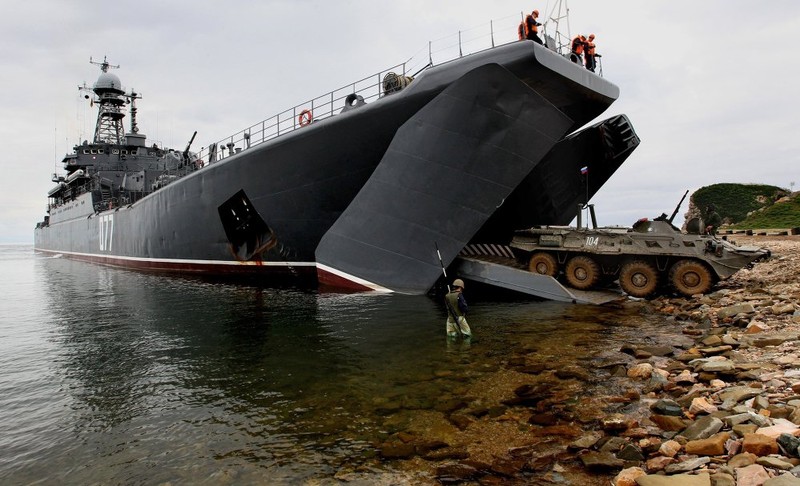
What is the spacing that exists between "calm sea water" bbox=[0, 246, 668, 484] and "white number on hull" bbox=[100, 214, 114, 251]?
19.8m

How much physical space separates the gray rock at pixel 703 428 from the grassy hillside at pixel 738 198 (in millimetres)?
45995

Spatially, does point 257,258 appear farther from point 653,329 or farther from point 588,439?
point 588,439

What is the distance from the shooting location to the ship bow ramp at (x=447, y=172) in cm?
1221

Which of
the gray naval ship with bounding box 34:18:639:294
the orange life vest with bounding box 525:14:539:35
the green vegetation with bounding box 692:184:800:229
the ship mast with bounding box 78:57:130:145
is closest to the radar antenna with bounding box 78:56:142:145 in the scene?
the ship mast with bounding box 78:57:130:145

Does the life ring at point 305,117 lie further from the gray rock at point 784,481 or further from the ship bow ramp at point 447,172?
the gray rock at point 784,481

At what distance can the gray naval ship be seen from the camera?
12.3 meters

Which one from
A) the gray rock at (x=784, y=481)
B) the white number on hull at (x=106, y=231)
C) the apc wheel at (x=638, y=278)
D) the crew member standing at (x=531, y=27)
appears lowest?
the gray rock at (x=784, y=481)

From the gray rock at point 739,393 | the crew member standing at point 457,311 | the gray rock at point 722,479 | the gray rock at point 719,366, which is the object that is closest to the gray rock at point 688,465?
the gray rock at point 722,479

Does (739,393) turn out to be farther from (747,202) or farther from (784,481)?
(747,202)

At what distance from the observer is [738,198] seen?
42.0m

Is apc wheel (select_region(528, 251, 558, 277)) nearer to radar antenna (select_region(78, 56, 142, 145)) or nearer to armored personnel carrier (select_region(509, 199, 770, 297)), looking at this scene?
armored personnel carrier (select_region(509, 199, 770, 297))

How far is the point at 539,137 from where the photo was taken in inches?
503

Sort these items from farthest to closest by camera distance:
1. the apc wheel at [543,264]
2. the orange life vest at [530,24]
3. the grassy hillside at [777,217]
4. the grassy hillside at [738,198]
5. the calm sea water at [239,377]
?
the grassy hillside at [738,198]
the grassy hillside at [777,217]
the apc wheel at [543,264]
the orange life vest at [530,24]
the calm sea water at [239,377]

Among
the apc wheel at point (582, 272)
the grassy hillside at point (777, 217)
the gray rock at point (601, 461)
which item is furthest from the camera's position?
the grassy hillside at point (777, 217)
